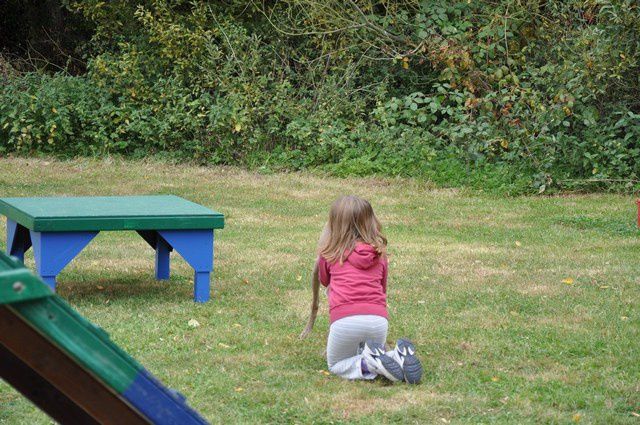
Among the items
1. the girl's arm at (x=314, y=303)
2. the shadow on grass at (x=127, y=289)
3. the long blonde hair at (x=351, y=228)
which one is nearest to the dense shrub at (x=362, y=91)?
the shadow on grass at (x=127, y=289)

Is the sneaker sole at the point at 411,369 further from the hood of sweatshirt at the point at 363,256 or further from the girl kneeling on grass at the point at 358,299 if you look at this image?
the hood of sweatshirt at the point at 363,256

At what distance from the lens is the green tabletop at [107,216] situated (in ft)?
21.8

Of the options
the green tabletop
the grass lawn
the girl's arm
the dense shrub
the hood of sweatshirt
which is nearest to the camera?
the grass lawn

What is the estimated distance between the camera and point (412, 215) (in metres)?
11.4

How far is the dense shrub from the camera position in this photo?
1300 cm

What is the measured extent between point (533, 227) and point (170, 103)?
268 inches

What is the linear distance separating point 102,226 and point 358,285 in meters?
2.01

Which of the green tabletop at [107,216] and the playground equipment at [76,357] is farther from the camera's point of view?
the green tabletop at [107,216]

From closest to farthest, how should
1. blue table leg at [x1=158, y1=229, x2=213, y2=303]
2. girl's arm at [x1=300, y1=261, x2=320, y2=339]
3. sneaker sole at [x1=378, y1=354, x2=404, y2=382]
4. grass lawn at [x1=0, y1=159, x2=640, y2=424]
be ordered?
grass lawn at [x1=0, y1=159, x2=640, y2=424], sneaker sole at [x1=378, y1=354, x2=404, y2=382], girl's arm at [x1=300, y1=261, x2=320, y2=339], blue table leg at [x1=158, y1=229, x2=213, y2=303]

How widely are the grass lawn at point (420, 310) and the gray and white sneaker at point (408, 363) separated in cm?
6

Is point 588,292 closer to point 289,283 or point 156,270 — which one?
point 289,283

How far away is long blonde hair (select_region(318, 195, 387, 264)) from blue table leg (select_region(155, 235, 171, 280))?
8.40ft

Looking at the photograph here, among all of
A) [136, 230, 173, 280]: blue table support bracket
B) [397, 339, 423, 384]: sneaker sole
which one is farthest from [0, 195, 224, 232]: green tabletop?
[397, 339, 423, 384]: sneaker sole

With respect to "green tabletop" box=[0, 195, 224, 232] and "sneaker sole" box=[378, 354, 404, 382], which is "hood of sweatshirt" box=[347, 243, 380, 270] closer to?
"sneaker sole" box=[378, 354, 404, 382]
